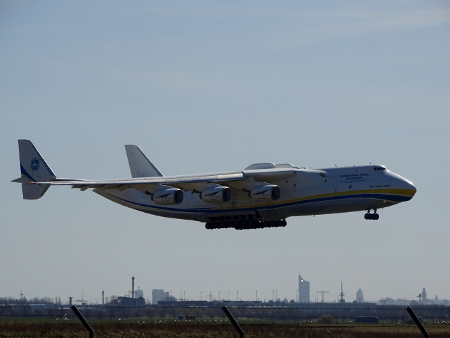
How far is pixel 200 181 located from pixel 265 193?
3309 millimetres

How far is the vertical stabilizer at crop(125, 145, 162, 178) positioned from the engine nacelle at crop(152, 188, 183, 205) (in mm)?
6425

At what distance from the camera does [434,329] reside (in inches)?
1013

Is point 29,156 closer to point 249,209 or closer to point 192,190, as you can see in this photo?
point 192,190

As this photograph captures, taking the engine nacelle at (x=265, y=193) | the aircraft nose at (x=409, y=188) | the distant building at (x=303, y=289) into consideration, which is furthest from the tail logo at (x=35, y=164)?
the distant building at (x=303, y=289)

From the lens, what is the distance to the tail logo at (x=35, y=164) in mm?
43625

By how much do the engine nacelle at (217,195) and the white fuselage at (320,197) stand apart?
1.21 metres

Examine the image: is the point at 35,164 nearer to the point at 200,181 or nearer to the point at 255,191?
the point at 200,181

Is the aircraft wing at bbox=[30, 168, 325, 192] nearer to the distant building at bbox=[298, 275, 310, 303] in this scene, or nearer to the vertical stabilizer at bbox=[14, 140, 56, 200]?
the vertical stabilizer at bbox=[14, 140, 56, 200]

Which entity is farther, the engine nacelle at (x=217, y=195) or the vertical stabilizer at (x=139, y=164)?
the vertical stabilizer at (x=139, y=164)

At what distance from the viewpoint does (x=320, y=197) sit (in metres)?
38.5

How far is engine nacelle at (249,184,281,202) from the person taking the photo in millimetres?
38812

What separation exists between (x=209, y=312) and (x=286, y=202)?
859cm

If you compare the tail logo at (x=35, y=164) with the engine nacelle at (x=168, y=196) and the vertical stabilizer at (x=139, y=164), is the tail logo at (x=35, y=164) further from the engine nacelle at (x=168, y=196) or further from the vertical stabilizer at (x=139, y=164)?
the engine nacelle at (x=168, y=196)

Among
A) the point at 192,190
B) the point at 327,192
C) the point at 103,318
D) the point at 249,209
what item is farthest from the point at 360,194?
the point at 103,318
